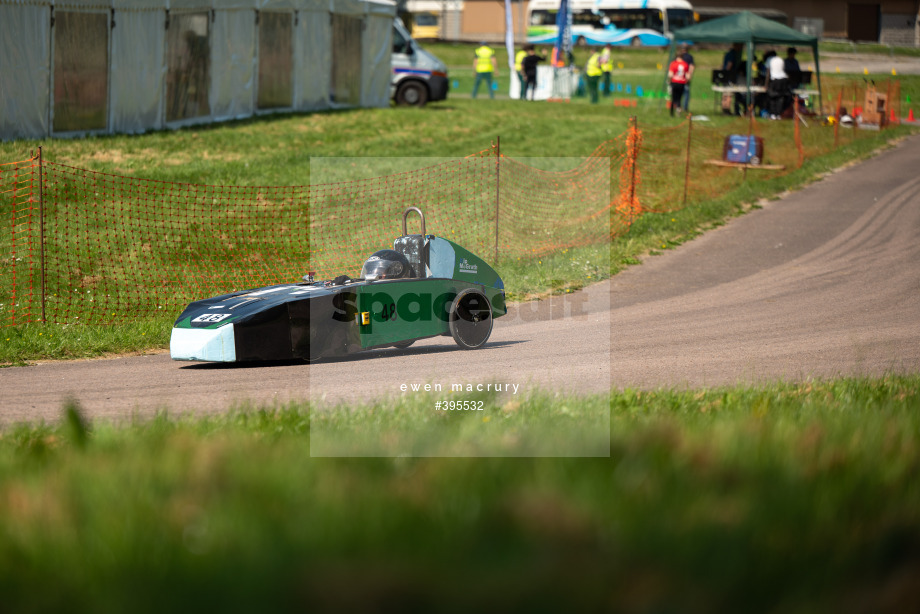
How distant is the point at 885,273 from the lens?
13883mm

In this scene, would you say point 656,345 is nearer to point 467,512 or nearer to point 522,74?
point 467,512

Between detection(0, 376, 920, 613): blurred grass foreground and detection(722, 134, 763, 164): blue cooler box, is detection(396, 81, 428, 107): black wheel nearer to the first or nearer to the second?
detection(722, 134, 763, 164): blue cooler box

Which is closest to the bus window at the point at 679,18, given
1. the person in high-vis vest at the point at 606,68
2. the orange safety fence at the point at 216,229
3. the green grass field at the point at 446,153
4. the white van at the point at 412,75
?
the person in high-vis vest at the point at 606,68

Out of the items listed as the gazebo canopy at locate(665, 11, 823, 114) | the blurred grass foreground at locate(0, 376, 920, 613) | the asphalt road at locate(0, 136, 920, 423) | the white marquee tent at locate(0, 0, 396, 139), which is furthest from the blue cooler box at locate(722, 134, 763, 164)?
the blurred grass foreground at locate(0, 376, 920, 613)

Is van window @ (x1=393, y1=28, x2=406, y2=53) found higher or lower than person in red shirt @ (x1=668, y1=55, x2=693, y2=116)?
higher

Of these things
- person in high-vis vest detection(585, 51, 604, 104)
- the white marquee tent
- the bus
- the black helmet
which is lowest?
the black helmet

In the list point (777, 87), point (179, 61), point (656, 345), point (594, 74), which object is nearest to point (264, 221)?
point (179, 61)

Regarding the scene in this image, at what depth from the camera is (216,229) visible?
15.5 metres

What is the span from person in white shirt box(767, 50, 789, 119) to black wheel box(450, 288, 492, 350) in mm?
22576

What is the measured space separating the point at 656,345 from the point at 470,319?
1.91 meters

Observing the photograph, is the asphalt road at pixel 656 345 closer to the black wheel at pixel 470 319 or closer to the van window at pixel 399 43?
the black wheel at pixel 470 319

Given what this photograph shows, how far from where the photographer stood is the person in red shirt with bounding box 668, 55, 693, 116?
96.2ft

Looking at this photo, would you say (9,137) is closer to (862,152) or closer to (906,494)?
(906,494)

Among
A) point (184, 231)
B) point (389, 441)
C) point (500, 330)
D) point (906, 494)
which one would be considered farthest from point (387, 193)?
point (906, 494)
